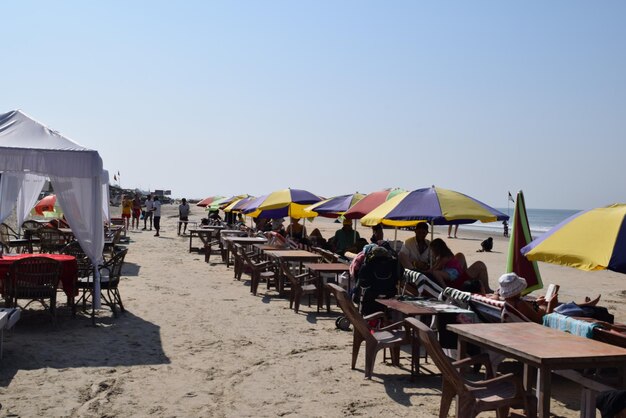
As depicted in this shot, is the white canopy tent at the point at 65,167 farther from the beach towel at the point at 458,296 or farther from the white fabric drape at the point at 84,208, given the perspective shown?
the beach towel at the point at 458,296

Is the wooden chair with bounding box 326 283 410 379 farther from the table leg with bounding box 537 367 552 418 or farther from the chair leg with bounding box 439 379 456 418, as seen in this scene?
the table leg with bounding box 537 367 552 418

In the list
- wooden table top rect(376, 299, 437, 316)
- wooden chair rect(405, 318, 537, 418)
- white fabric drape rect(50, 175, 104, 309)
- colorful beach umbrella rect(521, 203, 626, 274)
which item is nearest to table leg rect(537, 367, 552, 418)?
wooden chair rect(405, 318, 537, 418)

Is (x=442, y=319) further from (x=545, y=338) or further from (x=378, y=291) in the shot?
(x=545, y=338)

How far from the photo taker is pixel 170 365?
6316mm

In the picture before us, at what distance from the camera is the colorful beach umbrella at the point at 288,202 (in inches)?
567

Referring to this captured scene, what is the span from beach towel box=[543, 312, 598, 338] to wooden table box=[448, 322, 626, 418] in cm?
22

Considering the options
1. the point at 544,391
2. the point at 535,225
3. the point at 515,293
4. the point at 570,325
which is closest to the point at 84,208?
the point at 515,293

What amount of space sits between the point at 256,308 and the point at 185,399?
455 cm

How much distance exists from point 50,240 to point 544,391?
12141 millimetres

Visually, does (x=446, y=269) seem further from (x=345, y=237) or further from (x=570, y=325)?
(x=345, y=237)

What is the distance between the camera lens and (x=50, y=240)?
13672 mm

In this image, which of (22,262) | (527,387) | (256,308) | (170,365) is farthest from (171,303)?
(527,387)

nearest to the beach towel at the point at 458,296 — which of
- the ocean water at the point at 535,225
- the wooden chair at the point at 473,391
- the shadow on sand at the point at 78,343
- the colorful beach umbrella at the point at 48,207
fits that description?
the wooden chair at the point at 473,391

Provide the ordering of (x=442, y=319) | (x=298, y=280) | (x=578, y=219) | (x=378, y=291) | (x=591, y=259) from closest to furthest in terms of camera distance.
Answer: (x=591, y=259) < (x=578, y=219) < (x=442, y=319) < (x=378, y=291) < (x=298, y=280)
